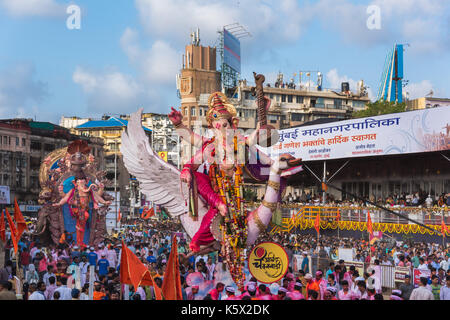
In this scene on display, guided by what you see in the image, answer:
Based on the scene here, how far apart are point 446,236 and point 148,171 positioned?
45.0 ft

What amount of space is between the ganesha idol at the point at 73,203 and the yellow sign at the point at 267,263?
1153cm

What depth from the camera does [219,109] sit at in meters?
11.9

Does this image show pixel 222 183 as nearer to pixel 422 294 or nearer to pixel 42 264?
pixel 422 294

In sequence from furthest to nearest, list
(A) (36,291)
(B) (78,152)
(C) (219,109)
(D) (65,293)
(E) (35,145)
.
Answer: (E) (35,145)
(B) (78,152)
(C) (219,109)
(D) (65,293)
(A) (36,291)

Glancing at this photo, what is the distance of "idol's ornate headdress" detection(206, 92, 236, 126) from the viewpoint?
1190 cm

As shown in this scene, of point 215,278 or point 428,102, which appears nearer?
point 215,278

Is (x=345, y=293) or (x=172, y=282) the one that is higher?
(x=172, y=282)

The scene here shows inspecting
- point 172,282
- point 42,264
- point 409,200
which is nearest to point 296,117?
point 409,200

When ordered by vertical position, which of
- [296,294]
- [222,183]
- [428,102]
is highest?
[428,102]

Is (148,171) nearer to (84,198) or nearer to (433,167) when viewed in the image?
(84,198)

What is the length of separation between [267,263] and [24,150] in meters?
54.0

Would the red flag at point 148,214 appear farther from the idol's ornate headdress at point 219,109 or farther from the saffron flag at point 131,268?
the saffron flag at point 131,268

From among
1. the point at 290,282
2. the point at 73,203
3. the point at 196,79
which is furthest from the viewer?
the point at 196,79

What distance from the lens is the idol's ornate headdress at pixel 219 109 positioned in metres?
11.9
